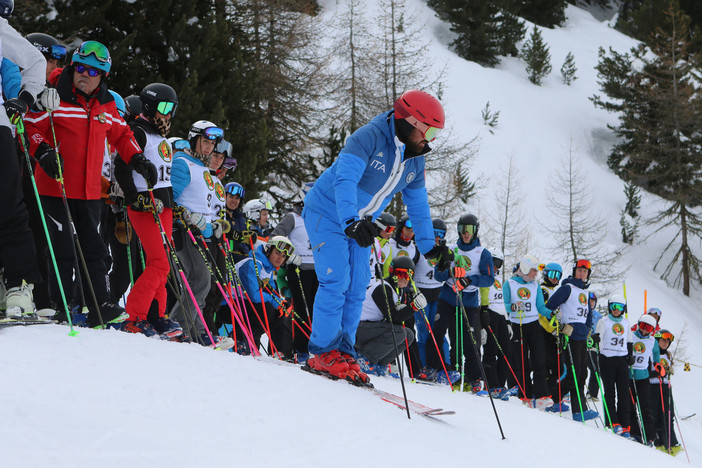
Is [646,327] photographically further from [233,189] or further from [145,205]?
[145,205]

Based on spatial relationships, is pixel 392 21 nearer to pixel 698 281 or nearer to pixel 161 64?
pixel 161 64

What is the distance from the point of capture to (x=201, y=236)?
18.2 feet

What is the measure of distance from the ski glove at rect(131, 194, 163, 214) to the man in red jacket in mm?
308

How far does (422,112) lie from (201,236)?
241 centimetres

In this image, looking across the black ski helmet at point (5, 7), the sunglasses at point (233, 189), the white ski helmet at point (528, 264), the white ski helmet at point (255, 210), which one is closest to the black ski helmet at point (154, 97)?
the black ski helmet at point (5, 7)

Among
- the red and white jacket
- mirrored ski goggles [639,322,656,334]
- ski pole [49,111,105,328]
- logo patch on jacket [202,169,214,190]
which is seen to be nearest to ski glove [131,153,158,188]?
the red and white jacket

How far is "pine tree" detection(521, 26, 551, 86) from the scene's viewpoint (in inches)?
1768

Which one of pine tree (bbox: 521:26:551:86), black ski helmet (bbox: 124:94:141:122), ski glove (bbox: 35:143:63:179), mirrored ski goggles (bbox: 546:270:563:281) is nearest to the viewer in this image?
ski glove (bbox: 35:143:63:179)

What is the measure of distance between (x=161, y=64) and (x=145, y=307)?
8532mm

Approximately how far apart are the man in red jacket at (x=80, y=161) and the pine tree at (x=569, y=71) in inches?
1850

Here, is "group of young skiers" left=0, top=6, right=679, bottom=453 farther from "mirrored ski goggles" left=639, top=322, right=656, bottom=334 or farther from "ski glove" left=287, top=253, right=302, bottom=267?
"mirrored ski goggles" left=639, top=322, right=656, bottom=334

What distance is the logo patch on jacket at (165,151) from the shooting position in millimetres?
5004

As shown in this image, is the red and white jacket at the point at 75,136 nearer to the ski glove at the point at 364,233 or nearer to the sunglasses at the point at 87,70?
the sunglasses at the point at 87,70

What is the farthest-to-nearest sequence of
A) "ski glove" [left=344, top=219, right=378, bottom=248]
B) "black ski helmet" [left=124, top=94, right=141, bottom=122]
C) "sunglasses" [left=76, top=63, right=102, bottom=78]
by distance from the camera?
"black ski helmet" [left=124, top=94, right=141, bottom=122] → "sunglasses" [left=76, top=63, right=102, bottom=78] → "ski glove" [left=344, top=219, right=378, bottom=248]
